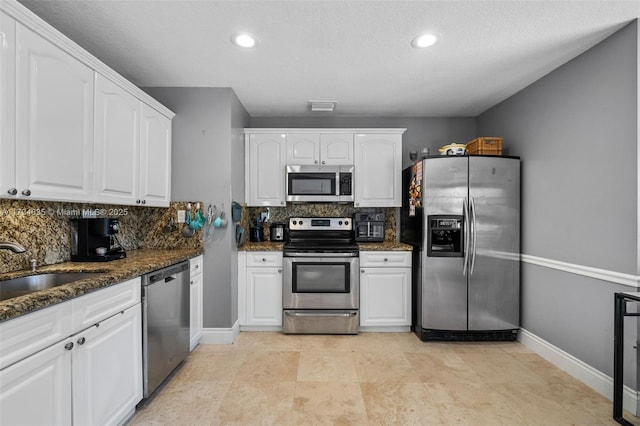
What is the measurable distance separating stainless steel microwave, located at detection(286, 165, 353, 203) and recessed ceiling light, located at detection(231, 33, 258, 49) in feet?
4.86

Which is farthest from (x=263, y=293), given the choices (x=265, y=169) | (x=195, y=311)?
(x=265, y=169)

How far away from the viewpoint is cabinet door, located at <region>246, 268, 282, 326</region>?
3275mm

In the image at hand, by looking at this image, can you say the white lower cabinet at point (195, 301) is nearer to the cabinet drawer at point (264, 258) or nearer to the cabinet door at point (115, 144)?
the cabinet drawer at point (264, 258)

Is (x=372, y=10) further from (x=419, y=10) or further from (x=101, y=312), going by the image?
(x=101, y=312)

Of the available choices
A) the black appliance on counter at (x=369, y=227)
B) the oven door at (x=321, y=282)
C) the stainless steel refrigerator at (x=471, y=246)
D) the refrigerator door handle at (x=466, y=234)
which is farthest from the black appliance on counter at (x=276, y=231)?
the refrigerator door handle at (x=466, y=234)

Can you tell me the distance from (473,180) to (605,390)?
6.00 ft

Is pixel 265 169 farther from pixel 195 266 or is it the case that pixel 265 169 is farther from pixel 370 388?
pixel 370 388

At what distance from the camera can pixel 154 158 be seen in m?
2.68

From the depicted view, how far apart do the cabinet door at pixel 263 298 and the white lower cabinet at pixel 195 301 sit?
0.51m

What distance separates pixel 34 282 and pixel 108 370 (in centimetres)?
66

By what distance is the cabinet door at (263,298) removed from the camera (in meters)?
3.28

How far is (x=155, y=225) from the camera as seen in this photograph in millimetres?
3018

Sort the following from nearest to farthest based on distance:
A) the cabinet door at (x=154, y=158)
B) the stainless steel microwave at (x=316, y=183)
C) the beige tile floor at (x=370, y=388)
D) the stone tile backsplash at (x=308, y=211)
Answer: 1. the beige tile floor at (x=370, y=388)
2. the cabinet door at (x=154, y=158)
3. the stainless steel microwave at (x=316, y=183)
4. the stone tile backsplash at (x=308, y=211)

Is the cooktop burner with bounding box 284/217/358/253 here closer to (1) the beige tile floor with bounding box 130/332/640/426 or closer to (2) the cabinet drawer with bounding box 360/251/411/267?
(2) the cabinet drawer with bounding box 360/251/411/267
